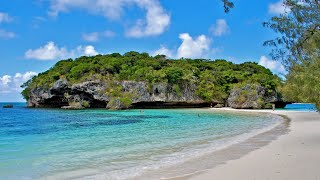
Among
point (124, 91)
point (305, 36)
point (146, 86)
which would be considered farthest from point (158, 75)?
point (305, 36)

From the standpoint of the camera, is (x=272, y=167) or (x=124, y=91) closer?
(x=272, y=167)

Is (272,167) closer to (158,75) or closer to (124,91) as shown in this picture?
(158,75)

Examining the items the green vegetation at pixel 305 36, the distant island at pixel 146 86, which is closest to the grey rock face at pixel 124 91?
the distant island at pixel 146 86

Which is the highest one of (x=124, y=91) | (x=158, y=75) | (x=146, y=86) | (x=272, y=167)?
(x=158, y=75)

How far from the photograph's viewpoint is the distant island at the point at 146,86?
2958 inches

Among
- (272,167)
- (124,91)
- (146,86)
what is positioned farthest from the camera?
(124,91)

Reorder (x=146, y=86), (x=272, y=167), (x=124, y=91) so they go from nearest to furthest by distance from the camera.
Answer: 1. (x=272, y=167)
2. (x=146, y=86)
3. (x=124, y=91)

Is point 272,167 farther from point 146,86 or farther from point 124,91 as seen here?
point 124,91

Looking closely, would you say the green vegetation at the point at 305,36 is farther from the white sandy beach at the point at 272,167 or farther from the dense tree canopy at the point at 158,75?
the dense tree canopy at the point at 158,75

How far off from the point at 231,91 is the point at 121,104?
27645 millimetres

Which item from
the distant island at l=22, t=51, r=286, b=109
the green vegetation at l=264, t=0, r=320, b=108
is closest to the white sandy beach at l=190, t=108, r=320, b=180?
the green vegetation at l=264, t=0, r=320, b=108

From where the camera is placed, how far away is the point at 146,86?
75.8 m

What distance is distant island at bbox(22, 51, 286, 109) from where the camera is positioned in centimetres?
7512

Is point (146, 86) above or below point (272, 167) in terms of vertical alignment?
above
